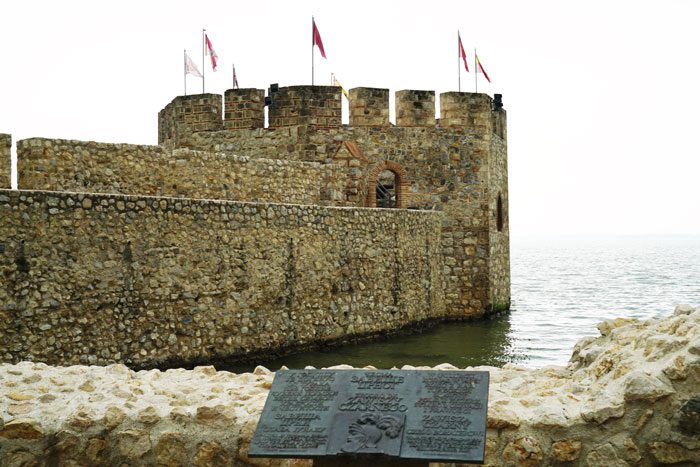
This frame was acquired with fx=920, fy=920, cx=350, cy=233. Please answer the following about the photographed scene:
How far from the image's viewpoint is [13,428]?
6875mm

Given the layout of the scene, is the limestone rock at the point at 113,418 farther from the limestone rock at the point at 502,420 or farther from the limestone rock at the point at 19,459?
the limestone rock at the point at 502,420

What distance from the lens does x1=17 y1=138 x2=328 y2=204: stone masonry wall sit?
13.0 meters

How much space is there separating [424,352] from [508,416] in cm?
915

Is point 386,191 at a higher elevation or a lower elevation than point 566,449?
higher

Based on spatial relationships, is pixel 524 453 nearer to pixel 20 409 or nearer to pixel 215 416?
pixel 215 416

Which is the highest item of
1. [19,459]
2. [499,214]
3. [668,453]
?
Answer: [499,214]

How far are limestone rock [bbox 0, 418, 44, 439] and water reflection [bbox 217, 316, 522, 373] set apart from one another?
641 centimetres

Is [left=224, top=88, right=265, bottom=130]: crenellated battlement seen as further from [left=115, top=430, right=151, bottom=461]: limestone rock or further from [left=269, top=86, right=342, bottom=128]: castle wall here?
[left=115, top=430, right=151, bottom=461]: limestone rock

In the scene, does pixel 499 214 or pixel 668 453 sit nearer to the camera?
pixel 668 453

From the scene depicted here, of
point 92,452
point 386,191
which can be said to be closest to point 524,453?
point 92,452

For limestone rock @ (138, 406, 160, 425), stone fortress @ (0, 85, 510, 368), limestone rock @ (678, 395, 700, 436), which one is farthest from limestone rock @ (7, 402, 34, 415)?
limestone rock @ (678, 395, 700, 436)

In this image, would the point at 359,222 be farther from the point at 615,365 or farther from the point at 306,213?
the point at 615,365

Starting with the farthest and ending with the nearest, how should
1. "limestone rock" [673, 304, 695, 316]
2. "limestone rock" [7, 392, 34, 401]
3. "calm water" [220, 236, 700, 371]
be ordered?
"calm water" [220, 236, 700, 371]
"limestone rock" [673, 304, 695, 316]
"limestone rock" [7, 392, 34, 401]

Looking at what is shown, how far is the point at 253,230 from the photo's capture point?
46.0 ft
